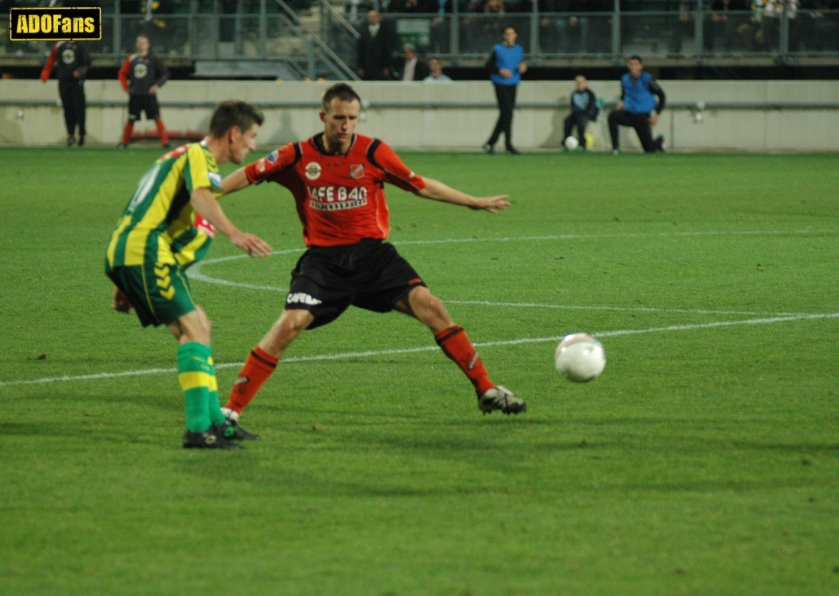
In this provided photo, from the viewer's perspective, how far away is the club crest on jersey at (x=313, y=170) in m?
6.38

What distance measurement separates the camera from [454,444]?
5.81 m

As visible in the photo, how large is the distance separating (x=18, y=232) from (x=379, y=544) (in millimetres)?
10991

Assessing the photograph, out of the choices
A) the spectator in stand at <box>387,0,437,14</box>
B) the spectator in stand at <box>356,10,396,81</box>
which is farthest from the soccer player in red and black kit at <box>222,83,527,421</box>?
the spectator in stand at <box>387,0,437,14</box>

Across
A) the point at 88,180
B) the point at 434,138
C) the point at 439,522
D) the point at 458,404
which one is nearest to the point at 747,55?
the point at 434,138

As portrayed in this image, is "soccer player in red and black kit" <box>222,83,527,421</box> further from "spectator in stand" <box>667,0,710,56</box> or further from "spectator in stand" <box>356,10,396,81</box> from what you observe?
"spectator in stand" <box>667,0,710,56</box>

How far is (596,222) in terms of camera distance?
51.4 feet

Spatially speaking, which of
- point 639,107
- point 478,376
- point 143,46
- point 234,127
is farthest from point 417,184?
point 143,46

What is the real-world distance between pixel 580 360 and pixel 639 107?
21.0m

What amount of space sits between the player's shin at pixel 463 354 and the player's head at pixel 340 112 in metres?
1.00

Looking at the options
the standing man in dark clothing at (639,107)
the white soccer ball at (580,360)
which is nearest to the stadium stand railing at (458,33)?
the standing man in dark clothing at (639,107)

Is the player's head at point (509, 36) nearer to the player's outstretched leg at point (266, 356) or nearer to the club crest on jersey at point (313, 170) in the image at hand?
the club crest on jersey at point (313, 170)

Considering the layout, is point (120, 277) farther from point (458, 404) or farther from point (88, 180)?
point (88, 180)

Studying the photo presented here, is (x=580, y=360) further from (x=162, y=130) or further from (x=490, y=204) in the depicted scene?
(x=162, y=130)

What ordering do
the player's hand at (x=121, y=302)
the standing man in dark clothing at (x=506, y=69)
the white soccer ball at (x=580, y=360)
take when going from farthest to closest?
the standing man in dark clothing at (x=506, y=69) → the white soccer ball at (x=580, y=360) → the player's hand at (x=121, y=302)
